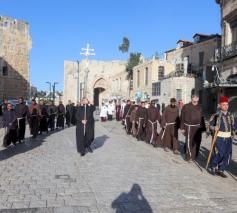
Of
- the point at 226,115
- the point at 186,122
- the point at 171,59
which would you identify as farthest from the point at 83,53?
the point at 171,59

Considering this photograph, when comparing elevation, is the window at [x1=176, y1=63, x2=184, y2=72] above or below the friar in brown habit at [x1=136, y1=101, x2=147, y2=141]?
above

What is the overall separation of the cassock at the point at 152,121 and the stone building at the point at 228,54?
34.4ft

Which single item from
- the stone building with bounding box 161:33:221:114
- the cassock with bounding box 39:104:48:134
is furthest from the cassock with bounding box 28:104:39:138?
the stone building with bounding box 161:33:221:114

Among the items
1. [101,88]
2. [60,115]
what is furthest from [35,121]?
[101,88]

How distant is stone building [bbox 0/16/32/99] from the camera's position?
55125 millimetres

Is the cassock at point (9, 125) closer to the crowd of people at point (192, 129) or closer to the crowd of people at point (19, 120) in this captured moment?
the crowd of people at point (19, 120)

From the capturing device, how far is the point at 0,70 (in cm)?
5466

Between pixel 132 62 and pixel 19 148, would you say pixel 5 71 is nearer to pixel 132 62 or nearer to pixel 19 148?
pixel 132 62

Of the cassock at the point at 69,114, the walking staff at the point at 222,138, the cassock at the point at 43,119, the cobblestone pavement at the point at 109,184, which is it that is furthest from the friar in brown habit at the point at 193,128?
the cassock at the point at 69,114

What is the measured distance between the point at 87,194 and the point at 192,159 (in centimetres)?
471

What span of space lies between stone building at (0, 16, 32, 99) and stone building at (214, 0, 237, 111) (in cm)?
3669

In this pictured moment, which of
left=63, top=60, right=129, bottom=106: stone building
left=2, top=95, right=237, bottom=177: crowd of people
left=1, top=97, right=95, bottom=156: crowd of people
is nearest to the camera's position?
left=2, top=95, right=237, bottom=177: crowd of people

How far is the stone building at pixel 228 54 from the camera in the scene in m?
24.0

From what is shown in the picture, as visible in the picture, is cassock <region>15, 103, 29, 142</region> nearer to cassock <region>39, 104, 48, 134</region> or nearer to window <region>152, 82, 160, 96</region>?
cassock <region>39, 104, 48, 134</region>
